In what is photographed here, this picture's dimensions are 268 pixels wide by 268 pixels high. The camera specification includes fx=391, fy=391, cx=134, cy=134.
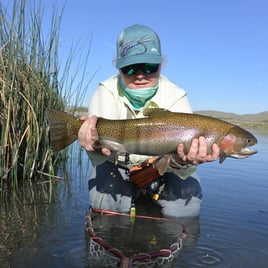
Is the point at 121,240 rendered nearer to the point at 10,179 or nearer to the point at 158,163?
the point at 158,163

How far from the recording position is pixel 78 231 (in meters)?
3.91

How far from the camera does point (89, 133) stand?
134 inches

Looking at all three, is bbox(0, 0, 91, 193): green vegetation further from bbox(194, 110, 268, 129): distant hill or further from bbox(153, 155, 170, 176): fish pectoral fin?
bbox(194, 110, 268, 129): distant hill

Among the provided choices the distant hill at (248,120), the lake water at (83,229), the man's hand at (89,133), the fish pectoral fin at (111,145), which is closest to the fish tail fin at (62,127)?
the man's hand at (89,133)

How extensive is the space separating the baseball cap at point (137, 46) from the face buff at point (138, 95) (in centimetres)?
30

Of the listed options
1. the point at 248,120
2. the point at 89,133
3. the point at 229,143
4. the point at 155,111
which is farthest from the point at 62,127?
the point at 248,120

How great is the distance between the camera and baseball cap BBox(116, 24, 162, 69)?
3775 mm

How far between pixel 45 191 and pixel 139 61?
268 cm

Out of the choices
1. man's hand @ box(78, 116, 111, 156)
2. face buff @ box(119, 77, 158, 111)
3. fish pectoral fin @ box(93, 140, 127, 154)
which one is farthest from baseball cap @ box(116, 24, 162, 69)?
fish pectoral fin @ box(93, 140, 127, 154)

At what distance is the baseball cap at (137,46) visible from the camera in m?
3.77

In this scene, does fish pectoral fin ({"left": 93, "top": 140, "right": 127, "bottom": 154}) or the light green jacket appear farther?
the light green jacket

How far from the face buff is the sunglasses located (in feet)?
0.59

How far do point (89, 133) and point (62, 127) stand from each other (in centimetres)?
25

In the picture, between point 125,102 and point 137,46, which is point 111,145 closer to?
point 125,102
